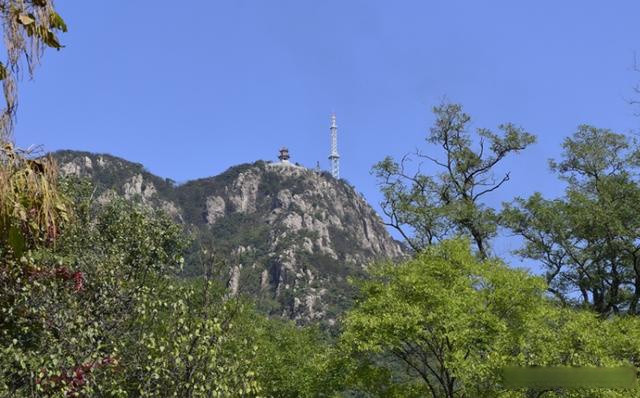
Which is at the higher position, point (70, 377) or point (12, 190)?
point (12, 190)

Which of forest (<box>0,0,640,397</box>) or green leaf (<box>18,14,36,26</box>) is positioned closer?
green leaf (<box>18,14,36,26</box>)

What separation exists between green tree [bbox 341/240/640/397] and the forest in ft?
0.19

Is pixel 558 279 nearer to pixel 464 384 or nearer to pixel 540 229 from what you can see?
pixel 540 229

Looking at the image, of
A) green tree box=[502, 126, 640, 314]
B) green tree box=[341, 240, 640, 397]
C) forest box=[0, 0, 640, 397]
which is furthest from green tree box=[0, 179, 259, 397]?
green tree box=[502, 126, 640, 314]

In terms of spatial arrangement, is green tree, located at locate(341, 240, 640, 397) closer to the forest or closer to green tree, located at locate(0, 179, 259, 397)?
the forest

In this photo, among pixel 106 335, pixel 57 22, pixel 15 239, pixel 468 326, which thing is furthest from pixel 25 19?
pixel 468 326

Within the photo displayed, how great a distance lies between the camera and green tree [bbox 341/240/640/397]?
57.8 ft

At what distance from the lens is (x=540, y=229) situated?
2881 cm

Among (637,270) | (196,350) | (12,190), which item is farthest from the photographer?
(637,270)

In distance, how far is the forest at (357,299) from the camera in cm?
929

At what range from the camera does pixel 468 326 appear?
18.8 meters

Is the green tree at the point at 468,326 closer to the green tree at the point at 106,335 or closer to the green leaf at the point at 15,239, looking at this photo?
the green tree at the point at 106,335

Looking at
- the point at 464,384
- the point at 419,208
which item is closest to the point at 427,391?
the point at 464,384

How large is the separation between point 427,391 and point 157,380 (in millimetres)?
13122
